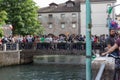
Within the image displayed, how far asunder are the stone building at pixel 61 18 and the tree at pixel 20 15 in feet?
62.3

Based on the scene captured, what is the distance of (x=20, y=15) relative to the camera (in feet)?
206

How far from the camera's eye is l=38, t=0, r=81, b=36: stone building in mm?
82500

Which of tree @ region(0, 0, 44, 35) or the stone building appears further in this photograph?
the stone building

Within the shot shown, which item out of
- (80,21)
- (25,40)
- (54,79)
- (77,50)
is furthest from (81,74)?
(80,21)

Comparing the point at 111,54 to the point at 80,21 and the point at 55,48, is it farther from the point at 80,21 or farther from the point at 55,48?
the point at 80,21

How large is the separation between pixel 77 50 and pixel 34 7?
2878cm

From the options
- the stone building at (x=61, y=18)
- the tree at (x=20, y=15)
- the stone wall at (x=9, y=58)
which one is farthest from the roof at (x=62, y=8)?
the stone wall at (x=9, y=58)

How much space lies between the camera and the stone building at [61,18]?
8250 centimetres

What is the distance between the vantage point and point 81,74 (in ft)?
105

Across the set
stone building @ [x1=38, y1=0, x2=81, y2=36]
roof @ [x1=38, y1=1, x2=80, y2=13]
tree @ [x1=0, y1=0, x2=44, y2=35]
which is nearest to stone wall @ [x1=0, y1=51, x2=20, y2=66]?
tree @ [x1=0, y1=0, x2=44, y2=35]

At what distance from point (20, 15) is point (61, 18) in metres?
22.4

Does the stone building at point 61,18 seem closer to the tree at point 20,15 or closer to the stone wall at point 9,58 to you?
the tree at point 20,15

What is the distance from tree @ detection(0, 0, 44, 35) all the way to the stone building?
18991 mm

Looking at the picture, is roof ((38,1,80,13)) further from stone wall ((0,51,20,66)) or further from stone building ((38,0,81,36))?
stone wall ((0,51,20,66))
